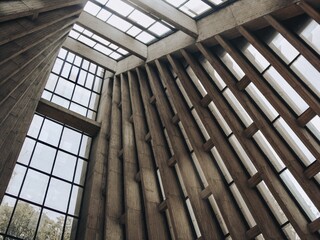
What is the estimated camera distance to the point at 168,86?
1279 cm


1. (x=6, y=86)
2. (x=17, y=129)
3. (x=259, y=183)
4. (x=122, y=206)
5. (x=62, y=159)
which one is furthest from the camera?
(x=62, y=159)

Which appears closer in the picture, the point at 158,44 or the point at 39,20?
the point at 39,20

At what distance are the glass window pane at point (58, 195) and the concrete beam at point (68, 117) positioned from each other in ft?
9.51

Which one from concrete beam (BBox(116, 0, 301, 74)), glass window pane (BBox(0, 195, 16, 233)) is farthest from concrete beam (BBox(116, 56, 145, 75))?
glass window pane (BBox(0, 195, 16, 233))

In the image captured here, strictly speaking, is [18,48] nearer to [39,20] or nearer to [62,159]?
[39,20]

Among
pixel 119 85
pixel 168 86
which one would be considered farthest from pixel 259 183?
pixel 119 85

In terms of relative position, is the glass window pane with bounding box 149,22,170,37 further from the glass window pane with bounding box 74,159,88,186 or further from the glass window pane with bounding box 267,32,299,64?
the glass window pane with bounding box 74,159,88,186

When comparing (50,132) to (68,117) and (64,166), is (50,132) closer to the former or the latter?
(68,117)

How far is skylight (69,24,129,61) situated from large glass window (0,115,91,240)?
4282 millimetres

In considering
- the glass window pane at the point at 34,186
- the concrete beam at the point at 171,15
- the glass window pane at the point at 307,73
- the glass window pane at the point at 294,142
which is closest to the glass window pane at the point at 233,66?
the concrete beam at the point at 171,15

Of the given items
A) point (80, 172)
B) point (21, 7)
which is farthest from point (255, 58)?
point (80, 172)

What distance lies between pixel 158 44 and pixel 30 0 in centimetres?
777

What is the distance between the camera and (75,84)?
692 inches

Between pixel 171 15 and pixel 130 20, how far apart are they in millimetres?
2459
